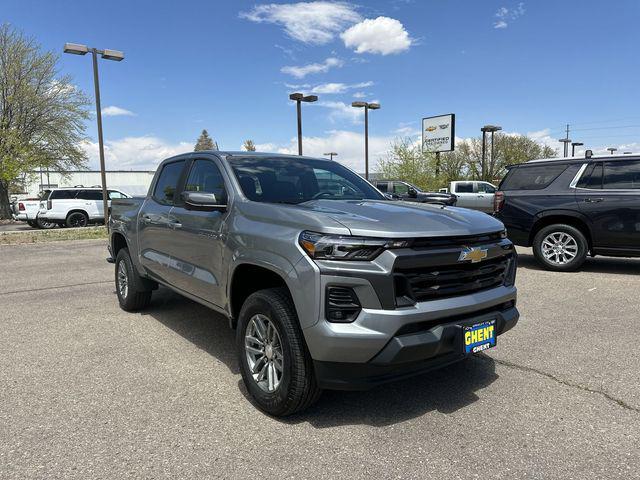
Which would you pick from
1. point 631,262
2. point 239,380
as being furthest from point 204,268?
point 631,262

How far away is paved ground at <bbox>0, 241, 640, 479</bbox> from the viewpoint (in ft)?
8.65

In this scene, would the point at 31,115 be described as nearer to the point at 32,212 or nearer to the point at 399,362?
the point at 32,212

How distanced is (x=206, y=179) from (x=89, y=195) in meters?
19.7

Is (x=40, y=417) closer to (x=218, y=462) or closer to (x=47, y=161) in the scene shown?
(x=218, y=462)

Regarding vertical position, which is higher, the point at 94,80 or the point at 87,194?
Answer: the point at 94,80

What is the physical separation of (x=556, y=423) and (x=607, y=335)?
7.11ft

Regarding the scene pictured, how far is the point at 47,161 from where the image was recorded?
26.3m

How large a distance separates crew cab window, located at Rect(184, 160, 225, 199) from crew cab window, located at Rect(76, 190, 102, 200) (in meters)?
19.2

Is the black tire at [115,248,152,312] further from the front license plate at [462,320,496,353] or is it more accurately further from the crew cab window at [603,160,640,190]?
the crew cab window at [603,160,640,190]

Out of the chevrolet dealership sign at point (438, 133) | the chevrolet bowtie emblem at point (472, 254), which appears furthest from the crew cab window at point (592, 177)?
the chevrolet dealership sign at point (438, 133)

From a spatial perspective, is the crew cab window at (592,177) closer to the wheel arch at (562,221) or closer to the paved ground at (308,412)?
the wheel arch at (562,221)

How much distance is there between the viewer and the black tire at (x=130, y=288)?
5.62 meters

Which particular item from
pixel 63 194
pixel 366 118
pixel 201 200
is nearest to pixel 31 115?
pixel 63 194

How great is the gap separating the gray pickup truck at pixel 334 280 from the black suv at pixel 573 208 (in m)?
5.10
